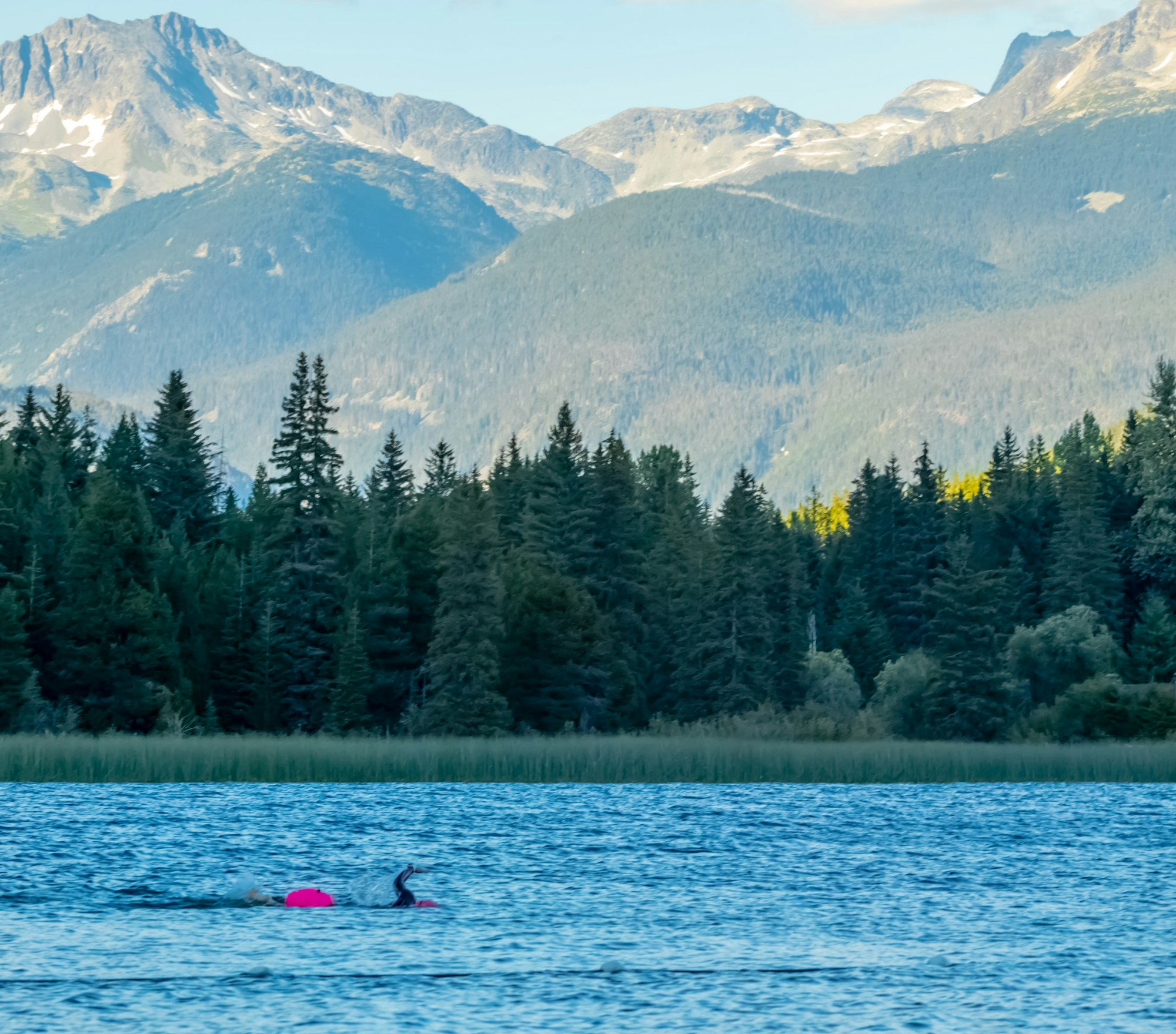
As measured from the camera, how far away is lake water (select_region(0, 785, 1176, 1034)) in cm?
2489

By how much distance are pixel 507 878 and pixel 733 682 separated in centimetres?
6505

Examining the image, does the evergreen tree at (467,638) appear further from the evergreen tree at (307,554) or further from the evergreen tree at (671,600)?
the evergreen tree at (671,600)

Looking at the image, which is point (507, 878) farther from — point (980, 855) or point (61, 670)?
point (61, 670)

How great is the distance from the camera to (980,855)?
143 feet

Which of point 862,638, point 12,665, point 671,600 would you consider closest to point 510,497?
point 671,600

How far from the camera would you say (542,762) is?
2623 inches

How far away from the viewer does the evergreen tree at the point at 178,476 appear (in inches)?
4377

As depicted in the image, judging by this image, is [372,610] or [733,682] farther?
[733,682]

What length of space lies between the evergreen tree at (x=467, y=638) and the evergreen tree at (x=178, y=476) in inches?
997

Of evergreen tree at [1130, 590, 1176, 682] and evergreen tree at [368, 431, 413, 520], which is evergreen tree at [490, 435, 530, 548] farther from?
evergreen tree at [1130, 590, 1176, 682]

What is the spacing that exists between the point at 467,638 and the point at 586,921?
187ft

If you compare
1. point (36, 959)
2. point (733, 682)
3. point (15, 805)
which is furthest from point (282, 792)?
point (733, 682)

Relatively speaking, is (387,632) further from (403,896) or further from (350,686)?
(403,896)

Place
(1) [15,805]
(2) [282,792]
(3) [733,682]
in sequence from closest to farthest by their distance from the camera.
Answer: (1) [15,805]
(2) [282,792]
(3) [733,682]
